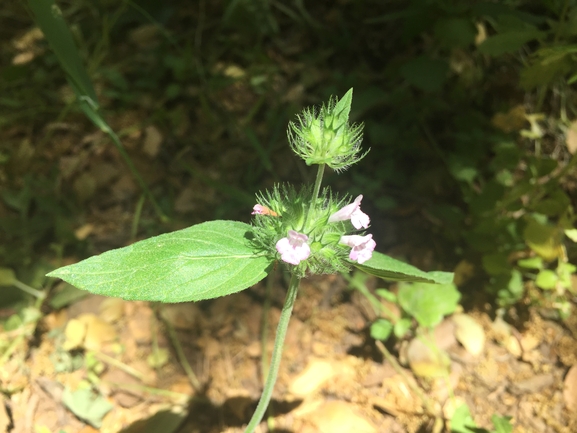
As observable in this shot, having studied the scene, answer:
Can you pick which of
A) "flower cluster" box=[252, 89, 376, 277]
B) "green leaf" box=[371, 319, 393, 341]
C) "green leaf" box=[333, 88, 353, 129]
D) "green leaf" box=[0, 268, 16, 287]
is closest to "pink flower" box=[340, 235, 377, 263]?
"flower cluster" box=[252, 89, 376, 277]

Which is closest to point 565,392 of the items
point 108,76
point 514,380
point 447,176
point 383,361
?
point 514,380

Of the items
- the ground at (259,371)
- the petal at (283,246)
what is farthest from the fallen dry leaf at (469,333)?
the petal at (283,246)

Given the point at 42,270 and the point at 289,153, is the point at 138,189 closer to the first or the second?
the point at 42,270

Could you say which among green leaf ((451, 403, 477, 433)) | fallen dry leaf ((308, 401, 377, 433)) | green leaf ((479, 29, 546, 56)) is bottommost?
fallen dry leaf ((308, 401, 377, 433))

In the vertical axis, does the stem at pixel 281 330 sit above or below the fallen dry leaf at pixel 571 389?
below

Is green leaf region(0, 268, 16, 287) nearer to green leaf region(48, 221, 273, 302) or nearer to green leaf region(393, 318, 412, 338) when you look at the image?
green leaf region(48, 221, 273, 302)

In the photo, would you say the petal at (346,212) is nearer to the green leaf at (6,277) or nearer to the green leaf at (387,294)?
the green leaf at (387,294)

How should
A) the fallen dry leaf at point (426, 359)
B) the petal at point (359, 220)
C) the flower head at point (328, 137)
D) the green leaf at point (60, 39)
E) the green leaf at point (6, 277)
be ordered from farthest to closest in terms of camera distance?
the green leaf at point (6, 277), the fallen dry leaf at point (426, 359), the green leaf at point (60, 39), the petal at point (359, 220), the flower head at point (328, 137)
